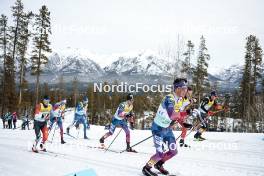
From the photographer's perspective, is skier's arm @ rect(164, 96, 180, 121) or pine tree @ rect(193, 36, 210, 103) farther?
pine tree @ rect(193, 36, 210, 103)

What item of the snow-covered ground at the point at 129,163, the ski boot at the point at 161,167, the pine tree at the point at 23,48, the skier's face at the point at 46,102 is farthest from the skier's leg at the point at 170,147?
the pine tree at the point at 23,48

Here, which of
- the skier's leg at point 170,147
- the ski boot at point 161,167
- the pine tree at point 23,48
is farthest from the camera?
the pine tree at point 23,48

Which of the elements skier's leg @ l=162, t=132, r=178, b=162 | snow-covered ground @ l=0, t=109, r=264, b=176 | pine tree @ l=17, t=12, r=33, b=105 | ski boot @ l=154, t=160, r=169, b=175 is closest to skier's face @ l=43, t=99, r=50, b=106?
snow-covered ground @ l=0, t=109, r=264, b=176

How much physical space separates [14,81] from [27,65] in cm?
880

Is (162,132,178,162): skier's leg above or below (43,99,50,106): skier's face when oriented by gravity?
below

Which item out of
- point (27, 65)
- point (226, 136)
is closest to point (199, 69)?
point (27, 65)

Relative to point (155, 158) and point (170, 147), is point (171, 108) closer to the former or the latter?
point (170, 147)

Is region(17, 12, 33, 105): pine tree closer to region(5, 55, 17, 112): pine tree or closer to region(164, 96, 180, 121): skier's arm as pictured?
region(5, 55, 17, 112): pine tree

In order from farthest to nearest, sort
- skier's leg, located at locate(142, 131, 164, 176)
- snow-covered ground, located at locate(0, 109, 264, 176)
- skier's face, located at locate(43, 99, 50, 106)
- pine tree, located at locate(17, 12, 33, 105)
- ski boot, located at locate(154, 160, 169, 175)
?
1. pine tree, located at locate(17, 12, 33, 105)
2. skier's face, located at locate(43, 99, 50, 106)
3. snow-covered ground, located at locate(0, 109, 264, 176)
4. ski boot, located at locate(154, 160, 169, 175)
5. skier's leg, located at locate(142, 131, 164, 176)

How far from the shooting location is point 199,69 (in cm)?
4247

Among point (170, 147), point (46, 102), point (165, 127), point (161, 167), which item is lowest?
point (161, 167)

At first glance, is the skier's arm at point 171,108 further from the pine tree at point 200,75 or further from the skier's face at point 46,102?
the pine tree at point 200,75

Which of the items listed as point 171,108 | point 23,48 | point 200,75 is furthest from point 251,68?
point 171,108

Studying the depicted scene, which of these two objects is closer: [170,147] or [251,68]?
[170,147]
